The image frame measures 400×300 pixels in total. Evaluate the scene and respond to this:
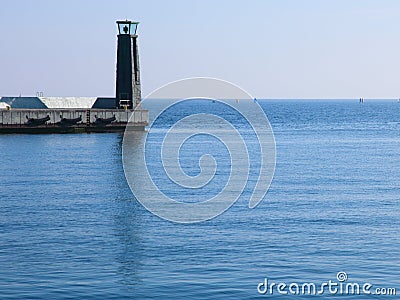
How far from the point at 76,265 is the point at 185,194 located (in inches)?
681

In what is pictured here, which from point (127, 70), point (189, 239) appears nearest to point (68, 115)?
point (127, 70)

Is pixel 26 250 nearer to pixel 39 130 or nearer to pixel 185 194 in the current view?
pixel 185 194

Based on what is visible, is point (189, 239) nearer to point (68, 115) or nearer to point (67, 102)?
point (68, 115)

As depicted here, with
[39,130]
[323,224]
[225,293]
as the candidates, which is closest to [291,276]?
[225,293]

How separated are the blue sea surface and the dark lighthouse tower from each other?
154 ft

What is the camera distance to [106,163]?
61531 mm

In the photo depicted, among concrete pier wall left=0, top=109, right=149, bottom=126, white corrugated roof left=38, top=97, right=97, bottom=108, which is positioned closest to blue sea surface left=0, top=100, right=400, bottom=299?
concrete pier wall left=0, top=109, right=149, bottom=126

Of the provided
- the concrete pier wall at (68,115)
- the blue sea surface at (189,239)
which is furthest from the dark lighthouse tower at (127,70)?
the blue sea surface at (189,239)

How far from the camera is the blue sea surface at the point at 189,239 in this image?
24.9 meters

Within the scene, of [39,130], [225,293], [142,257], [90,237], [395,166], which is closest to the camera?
[225,293]

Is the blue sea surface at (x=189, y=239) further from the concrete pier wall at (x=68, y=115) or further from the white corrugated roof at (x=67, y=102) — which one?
the white corrugated roof at (x=67, y=102)

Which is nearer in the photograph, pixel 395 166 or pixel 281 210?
pixel 281 210

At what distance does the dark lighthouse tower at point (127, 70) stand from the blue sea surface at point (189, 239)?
47.1 m

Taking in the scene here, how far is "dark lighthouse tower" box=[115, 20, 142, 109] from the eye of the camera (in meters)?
100
